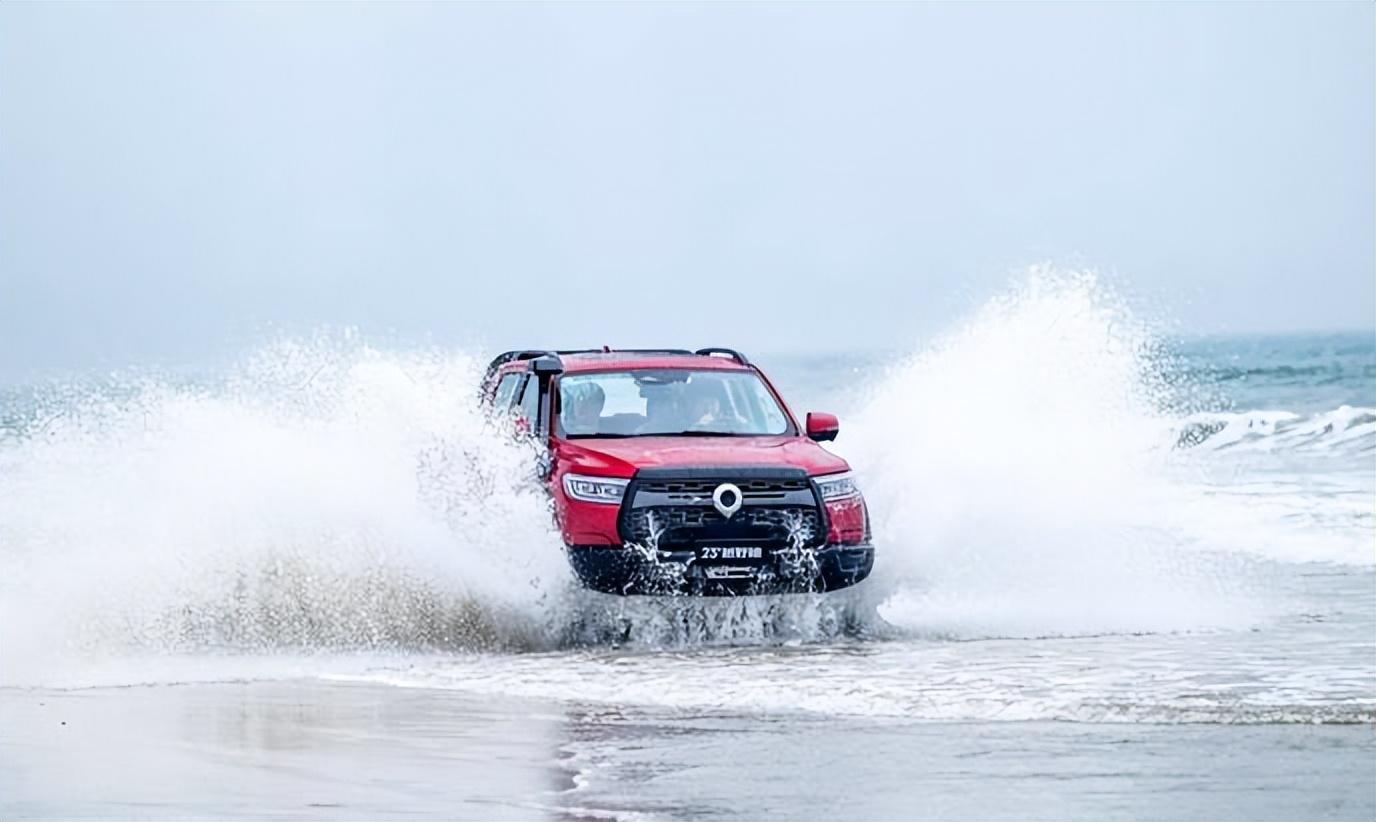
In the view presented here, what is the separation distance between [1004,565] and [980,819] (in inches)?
347

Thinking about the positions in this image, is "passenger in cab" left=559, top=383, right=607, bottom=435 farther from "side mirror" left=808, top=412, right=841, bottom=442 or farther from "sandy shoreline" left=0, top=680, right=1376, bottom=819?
"sandy shoreline" left=0, top=680, right=1376, bottom=819

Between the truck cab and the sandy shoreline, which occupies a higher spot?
the truck cab

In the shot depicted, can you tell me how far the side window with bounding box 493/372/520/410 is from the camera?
15219 mm

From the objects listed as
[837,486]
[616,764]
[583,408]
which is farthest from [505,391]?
[616,764]

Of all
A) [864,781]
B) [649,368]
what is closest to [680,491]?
[649,368]

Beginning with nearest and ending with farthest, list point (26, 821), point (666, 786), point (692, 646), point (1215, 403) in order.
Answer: point (26, 821), point (666, 786), point (692, 646), point (1215, 403)

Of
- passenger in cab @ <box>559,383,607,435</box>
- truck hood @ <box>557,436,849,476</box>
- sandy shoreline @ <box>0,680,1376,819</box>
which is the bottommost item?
sandy shoreline @ <box>0,680,1376,819</box>

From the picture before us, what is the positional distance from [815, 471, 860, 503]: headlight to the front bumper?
17.4 inches

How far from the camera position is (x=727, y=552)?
13.0 m

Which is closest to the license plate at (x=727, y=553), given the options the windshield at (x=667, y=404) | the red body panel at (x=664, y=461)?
the red body panel at (x=664, y=461)

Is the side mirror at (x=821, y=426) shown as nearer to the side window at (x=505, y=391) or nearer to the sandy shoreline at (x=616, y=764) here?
the side window at (x=505, y=391)

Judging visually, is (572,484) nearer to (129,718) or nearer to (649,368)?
(649,368)

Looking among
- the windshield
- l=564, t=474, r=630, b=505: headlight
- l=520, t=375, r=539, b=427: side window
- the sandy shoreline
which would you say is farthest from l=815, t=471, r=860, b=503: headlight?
the sandy shoreline

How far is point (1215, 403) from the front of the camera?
50.7 metres
